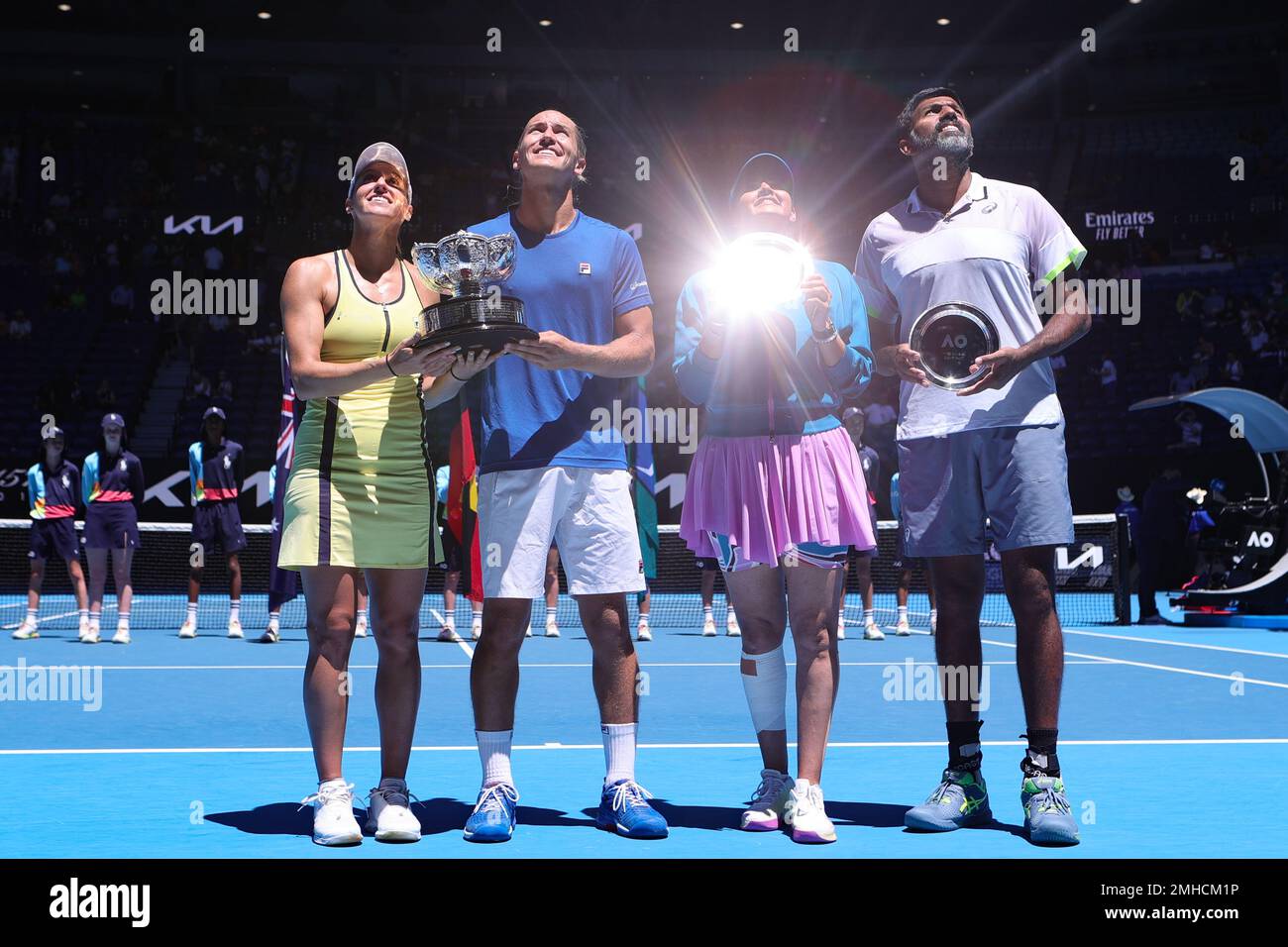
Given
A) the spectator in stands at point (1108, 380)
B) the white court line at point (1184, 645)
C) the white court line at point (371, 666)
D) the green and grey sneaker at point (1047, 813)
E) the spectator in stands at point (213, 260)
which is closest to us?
the green and grey sneaker at point (1047, 813)

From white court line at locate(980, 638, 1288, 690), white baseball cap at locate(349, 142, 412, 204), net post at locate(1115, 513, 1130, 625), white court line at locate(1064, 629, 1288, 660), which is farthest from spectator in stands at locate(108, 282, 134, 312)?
white baseball cap at locate(349, 142, 412, 204)

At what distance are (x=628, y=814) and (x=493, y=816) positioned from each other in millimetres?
392

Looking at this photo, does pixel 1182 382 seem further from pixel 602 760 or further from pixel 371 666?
pixel 602 760

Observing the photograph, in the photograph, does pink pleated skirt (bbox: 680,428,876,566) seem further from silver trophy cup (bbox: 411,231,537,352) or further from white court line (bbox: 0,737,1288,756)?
white court line (bbox: 0,737,1288,756)

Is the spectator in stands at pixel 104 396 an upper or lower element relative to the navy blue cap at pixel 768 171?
upper

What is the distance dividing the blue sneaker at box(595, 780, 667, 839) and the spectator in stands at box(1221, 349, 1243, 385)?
75.9 ft

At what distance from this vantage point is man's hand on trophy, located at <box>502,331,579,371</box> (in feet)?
13.2

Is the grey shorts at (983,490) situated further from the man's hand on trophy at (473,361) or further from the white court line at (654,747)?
the white court line at (654,747)

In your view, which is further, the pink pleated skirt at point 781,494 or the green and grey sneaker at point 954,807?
the pink pleated skirt at point 781,494

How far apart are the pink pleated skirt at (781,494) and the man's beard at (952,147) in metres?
0.96

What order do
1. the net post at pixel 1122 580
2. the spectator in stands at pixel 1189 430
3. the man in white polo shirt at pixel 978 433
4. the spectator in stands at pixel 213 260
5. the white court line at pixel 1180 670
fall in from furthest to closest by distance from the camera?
the spectator in stands at pixel 213 260 < the spectator in stands at pixel 1189 430 < the net post at pixel 1122 580 < the white court line at pixel 1180 670 < the man in white polo shirt at pixel 978 433

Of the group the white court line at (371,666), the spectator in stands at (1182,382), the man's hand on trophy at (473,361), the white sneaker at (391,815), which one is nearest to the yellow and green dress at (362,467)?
the man's hand on trophy at (473,361)

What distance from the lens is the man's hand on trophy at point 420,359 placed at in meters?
3.98
